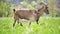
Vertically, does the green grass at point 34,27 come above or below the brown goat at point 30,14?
below

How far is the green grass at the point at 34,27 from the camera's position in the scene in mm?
1798

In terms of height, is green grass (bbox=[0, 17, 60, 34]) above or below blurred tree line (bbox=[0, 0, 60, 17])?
below

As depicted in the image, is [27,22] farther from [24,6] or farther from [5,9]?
[5,9]

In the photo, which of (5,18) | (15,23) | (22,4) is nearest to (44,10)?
(22,4)

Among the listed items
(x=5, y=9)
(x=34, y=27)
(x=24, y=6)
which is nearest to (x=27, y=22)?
(x=34, y=27)

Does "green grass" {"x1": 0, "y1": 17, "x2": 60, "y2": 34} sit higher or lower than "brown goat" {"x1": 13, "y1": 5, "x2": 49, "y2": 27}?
lower

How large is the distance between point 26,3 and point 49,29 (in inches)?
19.2

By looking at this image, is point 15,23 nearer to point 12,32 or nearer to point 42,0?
Result: point 12,32

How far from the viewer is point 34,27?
180 centimetres

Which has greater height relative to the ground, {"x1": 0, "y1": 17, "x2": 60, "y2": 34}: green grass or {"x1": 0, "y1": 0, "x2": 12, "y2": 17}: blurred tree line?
{"x1": 0, "y1": 0, "x2": 12, "y2": 17}: blurred tree line

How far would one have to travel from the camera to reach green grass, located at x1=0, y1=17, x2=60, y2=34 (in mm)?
1798

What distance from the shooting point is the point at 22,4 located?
5.97 ft

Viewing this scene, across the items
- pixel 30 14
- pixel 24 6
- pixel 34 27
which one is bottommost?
pixel 34 27

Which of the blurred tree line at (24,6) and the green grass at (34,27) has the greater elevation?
the blurred tree line at (24,6)
